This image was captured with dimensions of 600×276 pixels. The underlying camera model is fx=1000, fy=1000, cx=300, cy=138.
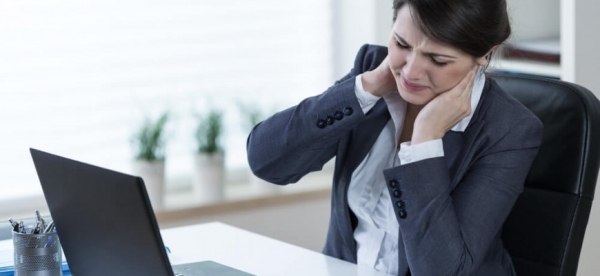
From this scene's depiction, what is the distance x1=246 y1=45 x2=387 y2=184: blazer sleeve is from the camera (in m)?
1.96

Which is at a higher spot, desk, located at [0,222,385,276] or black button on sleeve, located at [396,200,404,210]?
black button on sleeve, located at [396,200,404,210]

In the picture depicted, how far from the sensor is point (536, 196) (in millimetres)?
1902

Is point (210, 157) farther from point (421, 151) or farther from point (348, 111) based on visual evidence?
point (421, 151)

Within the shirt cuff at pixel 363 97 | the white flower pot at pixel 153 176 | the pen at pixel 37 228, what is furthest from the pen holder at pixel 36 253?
the white flower pot at pixel 153 176

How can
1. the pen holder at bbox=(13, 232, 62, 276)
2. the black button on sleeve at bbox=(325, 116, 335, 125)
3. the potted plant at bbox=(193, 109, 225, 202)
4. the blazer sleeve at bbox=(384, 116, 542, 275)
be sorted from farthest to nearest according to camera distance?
the potted plant at bbox=(193, 109, 225, 202) → the black button on sleeve at bbox=(325, 116, 335, 125) → the blazer sleeve at bbox=(384, 116, 542, 275) → the pen holder at bbox=(13, 232, 62, 276)

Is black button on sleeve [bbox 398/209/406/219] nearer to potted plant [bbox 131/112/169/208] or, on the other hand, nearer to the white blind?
potted plant [bbox 131/112/169/208]

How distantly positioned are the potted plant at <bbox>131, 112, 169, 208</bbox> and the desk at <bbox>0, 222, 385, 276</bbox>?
3.21 feet

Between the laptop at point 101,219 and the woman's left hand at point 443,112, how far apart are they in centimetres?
65

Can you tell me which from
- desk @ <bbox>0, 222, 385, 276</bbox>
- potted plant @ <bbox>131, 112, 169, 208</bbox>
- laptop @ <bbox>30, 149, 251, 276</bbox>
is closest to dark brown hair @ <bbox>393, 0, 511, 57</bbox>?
desk @ <bbox>0, 222, 385, 276</bbox>

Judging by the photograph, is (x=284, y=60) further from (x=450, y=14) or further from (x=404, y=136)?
(x=450, y=14)

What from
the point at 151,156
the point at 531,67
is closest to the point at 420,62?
the point at 531,67

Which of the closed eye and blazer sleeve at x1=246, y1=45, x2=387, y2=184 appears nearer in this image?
the closed eye

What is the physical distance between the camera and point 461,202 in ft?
5.94

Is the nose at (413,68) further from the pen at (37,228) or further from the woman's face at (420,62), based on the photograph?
the pen at (37,228)
